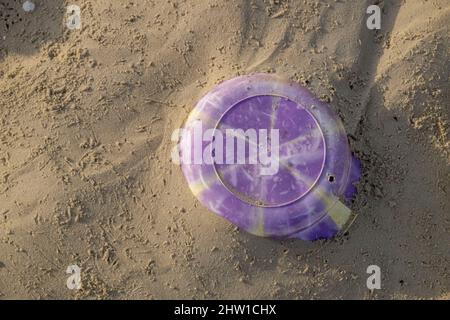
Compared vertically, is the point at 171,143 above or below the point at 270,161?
above

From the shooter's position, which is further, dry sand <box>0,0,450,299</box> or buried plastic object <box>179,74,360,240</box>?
dry sand <box>0,0,450,299</box>

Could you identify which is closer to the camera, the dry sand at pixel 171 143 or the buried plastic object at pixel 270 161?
the buried plastic object at pixel 270 161

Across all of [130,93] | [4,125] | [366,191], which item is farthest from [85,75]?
[366,191]

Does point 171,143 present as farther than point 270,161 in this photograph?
Yes

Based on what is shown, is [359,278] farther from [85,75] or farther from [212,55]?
[85,75]
